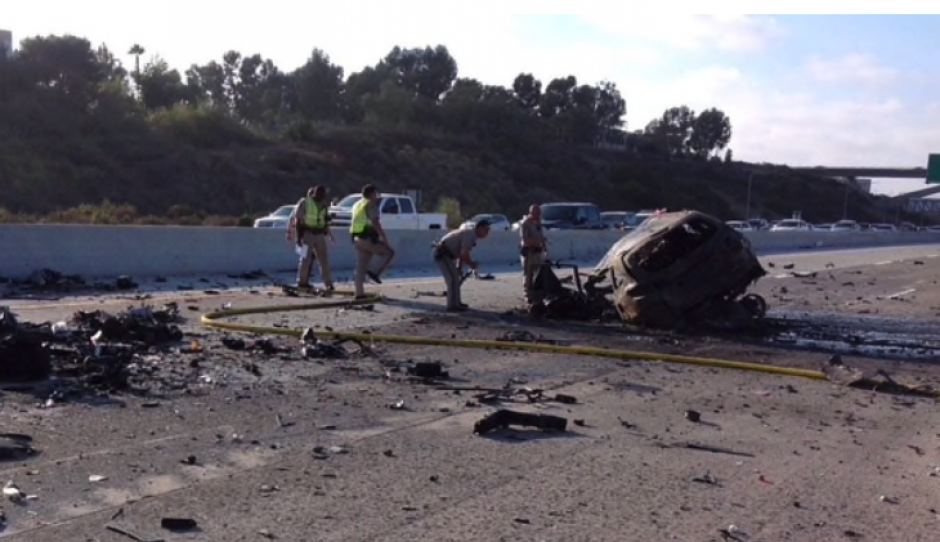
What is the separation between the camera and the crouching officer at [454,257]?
17.3 metres

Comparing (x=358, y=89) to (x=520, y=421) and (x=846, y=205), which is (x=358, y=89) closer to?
(x=846, y=205)

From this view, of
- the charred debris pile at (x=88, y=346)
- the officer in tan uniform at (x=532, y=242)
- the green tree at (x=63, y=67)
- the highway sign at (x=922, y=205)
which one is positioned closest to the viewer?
the charred debris pile at (x=88, y=346)

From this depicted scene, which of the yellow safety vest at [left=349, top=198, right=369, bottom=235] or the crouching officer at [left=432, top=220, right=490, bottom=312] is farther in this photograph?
the yellow safety vest at [left=349, top=198, right=369, bottom=235]

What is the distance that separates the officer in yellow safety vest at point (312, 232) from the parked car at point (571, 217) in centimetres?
2651

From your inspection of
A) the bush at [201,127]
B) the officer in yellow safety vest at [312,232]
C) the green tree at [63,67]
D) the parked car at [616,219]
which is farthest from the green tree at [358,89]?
the officer in yellow safety vest at [312,232]

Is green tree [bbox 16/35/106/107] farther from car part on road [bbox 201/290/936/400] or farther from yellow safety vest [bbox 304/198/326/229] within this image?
car part on road [bbox 201/290/936/400]

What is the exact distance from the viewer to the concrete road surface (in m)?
6.41

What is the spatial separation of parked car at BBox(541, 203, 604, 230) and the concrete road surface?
3372 centimetres

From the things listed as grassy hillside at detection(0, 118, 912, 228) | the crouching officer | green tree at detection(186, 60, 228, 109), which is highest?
green tree at detection(186, 60, 228, 109)

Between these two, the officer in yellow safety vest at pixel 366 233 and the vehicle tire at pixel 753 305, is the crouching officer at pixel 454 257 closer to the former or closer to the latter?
the officer in yellow safety vest at pixel 366 233

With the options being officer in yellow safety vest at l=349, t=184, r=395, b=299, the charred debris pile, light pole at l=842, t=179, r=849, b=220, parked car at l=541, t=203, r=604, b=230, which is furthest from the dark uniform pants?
light pole at l=842, t=179, r=849, b=220

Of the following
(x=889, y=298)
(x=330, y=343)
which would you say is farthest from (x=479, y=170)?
(x=330, y=343)

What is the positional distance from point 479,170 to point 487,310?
2656 inches

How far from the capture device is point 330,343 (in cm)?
1312
